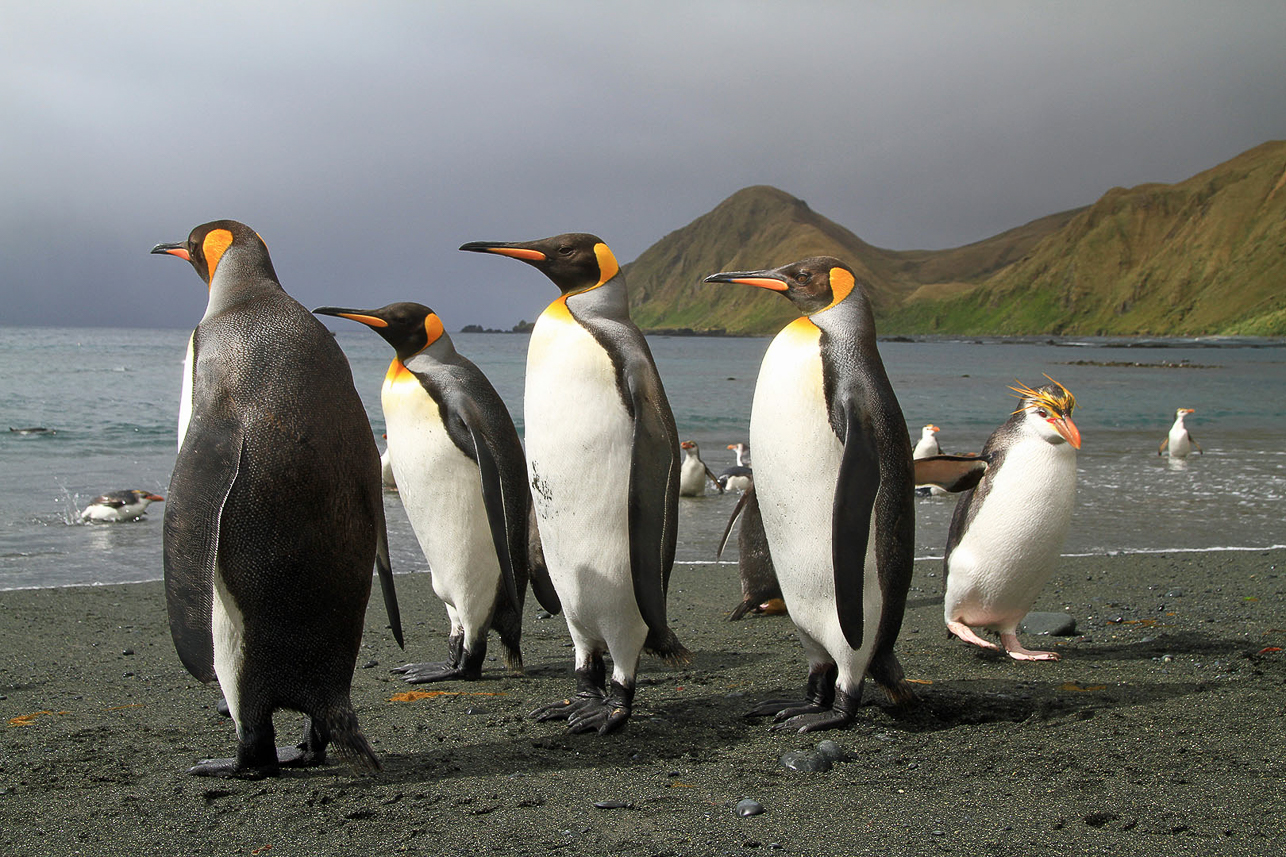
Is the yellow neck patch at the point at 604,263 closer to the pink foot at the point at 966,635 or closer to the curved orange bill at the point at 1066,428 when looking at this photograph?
the curved orange bill at the point at 1066,428

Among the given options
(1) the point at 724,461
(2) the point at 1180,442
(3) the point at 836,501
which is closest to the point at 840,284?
(3) the point at 836,501

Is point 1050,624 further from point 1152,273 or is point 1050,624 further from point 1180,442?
point 1152,273

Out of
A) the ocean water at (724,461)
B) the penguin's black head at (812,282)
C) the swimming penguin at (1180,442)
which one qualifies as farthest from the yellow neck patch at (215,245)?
the swimming penguin at (1180,442)

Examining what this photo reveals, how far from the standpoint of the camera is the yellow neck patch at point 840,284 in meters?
3.77

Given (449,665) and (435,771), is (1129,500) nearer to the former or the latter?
(449,665)

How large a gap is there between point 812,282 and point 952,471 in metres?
A: 1.59

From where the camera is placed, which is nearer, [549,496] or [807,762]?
[807,762]

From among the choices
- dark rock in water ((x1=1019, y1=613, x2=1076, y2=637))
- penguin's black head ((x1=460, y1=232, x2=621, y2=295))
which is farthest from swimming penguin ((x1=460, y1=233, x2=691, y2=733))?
dark rock in water ((x1=1019, y1=613, x2=1076, y2=637))

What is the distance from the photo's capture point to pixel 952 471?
4906 mm

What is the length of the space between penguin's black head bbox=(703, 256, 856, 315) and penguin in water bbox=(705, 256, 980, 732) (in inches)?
1.7

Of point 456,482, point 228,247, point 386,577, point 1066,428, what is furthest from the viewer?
point 1066,428

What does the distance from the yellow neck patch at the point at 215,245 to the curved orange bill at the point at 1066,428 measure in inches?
143

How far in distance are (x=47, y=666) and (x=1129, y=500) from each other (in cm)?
998

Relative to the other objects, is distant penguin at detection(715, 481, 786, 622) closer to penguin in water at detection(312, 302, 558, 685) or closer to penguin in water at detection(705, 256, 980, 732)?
penguin in water at detection(312, 302, 558, 685)
